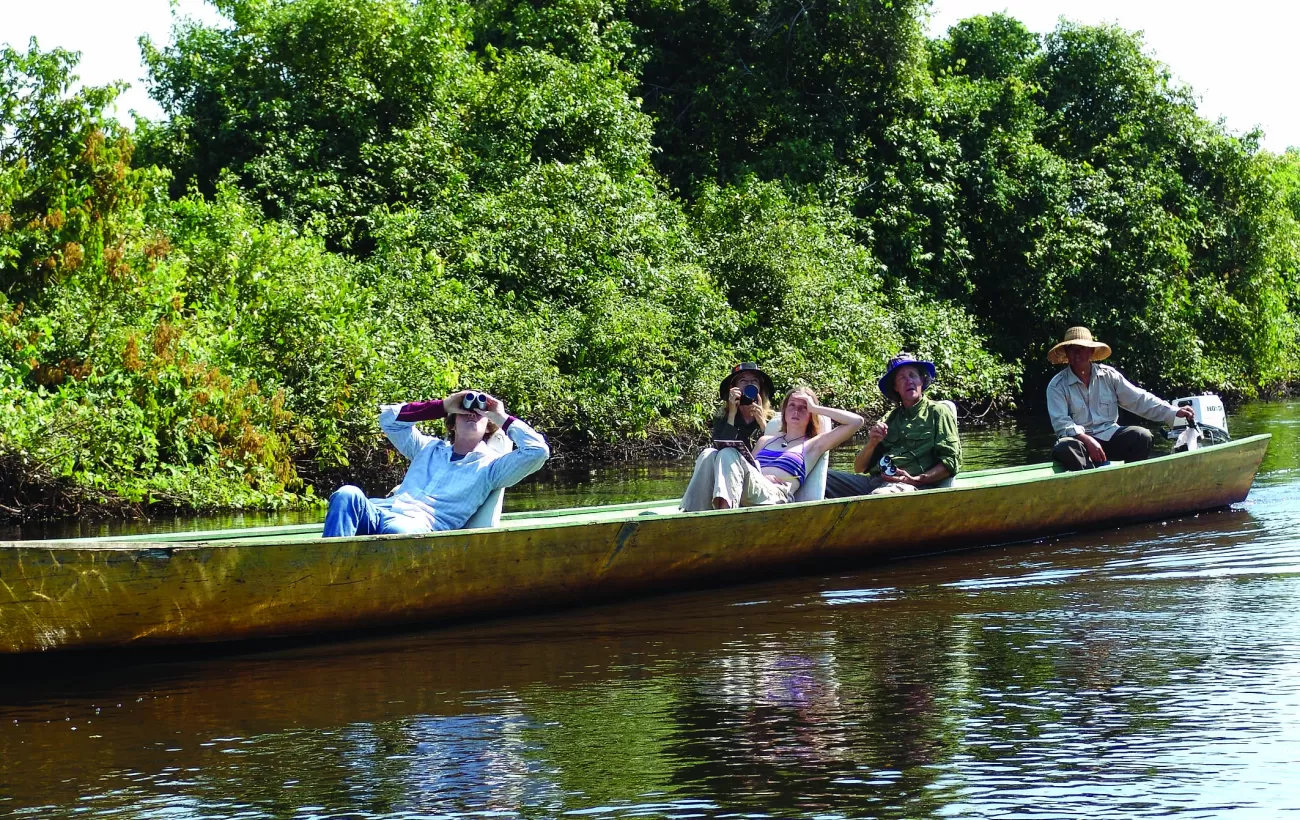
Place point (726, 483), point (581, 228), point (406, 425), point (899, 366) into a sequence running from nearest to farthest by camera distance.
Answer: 1. point (406, 425)
2. point (726, 483)
3. point (899, 366)
4. point (581, 228)

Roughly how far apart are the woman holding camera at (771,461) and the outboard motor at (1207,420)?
139 inches

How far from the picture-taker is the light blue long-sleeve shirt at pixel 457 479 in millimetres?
6379

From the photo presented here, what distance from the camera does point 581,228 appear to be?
18547 millimetres

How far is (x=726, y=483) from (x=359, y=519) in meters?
2.06

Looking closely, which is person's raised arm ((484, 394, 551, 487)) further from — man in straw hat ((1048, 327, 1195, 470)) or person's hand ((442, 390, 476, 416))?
man in straw hat ((1048, 327, 1195, 470))

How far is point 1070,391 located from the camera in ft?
31.7

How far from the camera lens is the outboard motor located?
396 inches

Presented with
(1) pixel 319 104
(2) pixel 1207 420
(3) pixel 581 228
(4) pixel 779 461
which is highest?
(1) pixel 319 104

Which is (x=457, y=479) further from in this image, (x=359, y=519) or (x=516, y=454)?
(x=359, y=519)

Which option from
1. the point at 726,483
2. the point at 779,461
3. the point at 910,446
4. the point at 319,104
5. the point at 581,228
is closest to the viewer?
the point at 726,483

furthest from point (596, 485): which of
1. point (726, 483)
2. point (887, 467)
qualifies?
point (726, 483)

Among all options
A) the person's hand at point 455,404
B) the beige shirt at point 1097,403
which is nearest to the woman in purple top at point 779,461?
the person's hand at point 455,404

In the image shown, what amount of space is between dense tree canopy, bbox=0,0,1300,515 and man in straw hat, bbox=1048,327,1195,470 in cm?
642

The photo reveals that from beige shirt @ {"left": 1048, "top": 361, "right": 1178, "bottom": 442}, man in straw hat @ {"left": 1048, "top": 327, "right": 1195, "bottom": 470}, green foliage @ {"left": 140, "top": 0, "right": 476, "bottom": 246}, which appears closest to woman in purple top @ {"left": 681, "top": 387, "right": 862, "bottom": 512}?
man in straw hat @ {"left": 1048, "top": 327, "right": 1195, "bottom": 470}
